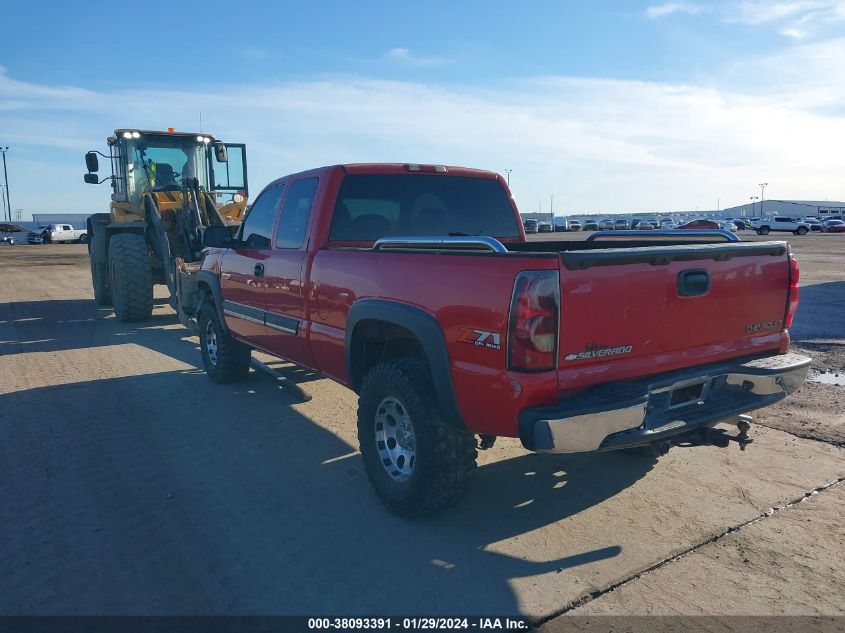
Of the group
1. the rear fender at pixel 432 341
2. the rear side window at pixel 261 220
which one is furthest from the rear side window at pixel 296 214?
the rear fender at pixel 432 341

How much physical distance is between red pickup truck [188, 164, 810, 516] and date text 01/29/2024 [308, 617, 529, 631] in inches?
30.6

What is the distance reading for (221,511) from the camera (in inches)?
153

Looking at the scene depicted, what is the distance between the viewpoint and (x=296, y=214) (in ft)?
16.6

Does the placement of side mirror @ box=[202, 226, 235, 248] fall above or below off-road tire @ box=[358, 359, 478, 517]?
above

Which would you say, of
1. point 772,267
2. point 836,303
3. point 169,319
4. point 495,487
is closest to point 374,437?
point 495,487

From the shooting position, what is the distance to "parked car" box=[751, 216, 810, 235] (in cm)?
5381

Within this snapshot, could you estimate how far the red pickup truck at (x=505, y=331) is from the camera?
2975 millimetres

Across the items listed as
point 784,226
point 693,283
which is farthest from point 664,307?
point 784,226

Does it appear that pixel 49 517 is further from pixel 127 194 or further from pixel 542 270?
pixel 127 194

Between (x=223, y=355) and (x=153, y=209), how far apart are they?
5.26 meters

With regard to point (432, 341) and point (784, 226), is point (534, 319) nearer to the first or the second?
point (432, 341)

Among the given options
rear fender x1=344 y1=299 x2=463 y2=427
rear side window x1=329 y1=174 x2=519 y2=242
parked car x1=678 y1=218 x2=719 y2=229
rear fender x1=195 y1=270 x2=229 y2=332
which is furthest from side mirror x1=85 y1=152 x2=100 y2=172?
parked car x1=678 y1=218 x2=719 y2=229

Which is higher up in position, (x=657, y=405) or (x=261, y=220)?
(x=261, y=220)

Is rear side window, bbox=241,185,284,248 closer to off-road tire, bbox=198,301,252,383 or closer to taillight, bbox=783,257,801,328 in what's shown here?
off-road tire, bbox=198,301,252,383
